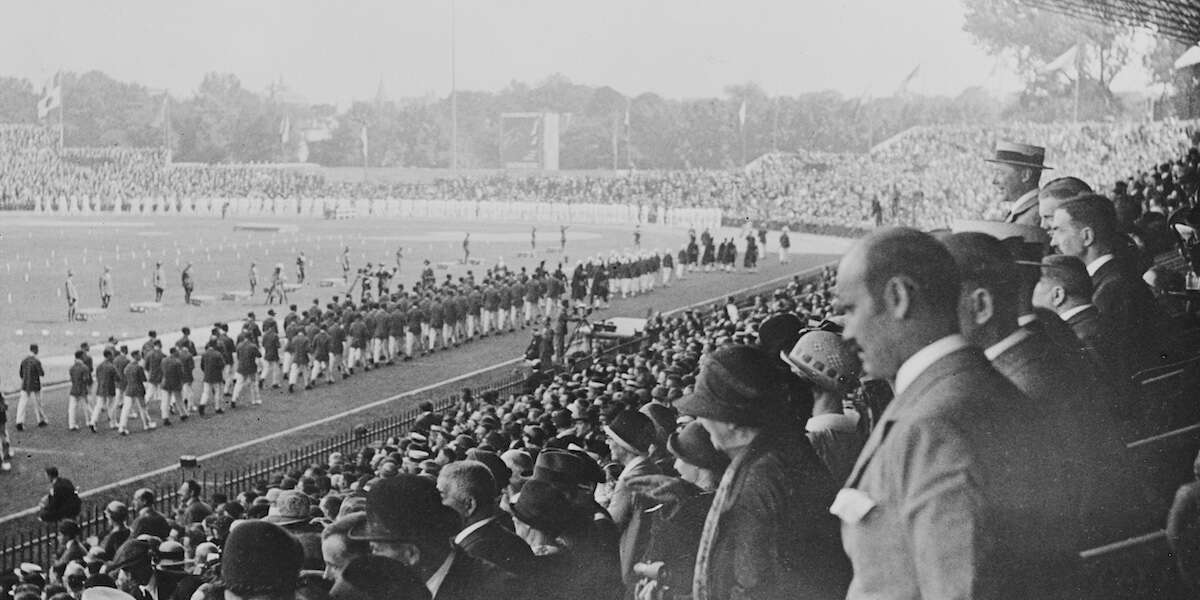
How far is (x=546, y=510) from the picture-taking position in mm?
6020

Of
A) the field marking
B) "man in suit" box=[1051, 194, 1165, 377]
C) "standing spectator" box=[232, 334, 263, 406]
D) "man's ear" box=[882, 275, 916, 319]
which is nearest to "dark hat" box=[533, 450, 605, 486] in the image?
"man in suit" box=[1051, 194, 1165, 377]

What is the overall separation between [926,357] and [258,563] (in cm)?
235

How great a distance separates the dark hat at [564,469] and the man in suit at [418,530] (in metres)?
1.38

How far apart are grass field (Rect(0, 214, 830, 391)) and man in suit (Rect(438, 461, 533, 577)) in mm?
23890

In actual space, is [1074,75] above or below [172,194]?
→ above

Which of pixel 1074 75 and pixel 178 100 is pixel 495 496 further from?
pixel 178 100

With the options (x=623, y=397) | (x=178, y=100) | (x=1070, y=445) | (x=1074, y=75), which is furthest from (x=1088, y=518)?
(x=178, y=100)

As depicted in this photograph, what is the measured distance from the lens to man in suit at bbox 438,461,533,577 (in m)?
5.35

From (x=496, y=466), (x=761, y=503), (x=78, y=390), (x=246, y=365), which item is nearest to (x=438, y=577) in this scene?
(x=761, y=503)

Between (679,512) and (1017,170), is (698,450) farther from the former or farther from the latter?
(1017,170)

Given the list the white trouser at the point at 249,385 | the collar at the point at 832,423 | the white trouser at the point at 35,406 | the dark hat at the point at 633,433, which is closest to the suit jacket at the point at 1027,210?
the dark hat at the point at 633,433

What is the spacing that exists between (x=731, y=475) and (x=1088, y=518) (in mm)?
1145

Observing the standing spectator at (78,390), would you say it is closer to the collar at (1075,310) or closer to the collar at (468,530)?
the collar at (468,530)

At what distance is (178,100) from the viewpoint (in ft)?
458
